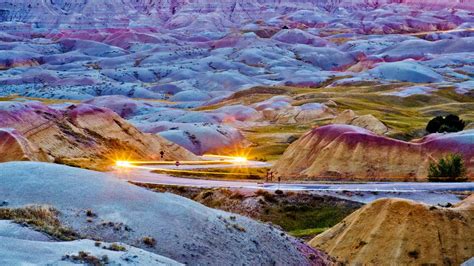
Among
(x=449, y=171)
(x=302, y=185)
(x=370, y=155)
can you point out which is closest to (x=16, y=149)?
(x=302, y=185)

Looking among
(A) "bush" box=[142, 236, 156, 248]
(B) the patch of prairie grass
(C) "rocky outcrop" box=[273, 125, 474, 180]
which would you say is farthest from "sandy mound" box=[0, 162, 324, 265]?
(C) "rocky outcrop" box=[273, 125, 474, 180]

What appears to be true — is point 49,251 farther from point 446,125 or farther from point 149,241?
point 446,125

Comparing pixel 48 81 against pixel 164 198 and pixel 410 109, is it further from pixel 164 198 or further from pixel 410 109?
pixel 164 198

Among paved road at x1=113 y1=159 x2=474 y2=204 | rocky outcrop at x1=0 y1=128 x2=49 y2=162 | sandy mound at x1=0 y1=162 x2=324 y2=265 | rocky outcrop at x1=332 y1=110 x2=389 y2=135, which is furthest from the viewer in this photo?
rocky outcrop at x1=332 y1=110 x2=389 y2=135

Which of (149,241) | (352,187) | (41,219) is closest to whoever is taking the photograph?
(41,219)

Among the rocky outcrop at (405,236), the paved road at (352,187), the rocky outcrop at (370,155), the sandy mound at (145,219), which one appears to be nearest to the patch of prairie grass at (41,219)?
the sandy mound at (145,219)

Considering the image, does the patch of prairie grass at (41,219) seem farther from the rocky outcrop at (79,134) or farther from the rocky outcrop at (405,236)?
the rocky outcrop at (79,134)

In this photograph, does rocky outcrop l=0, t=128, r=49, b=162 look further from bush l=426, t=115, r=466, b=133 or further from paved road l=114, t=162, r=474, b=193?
bush l=426, t=115, r=466, b=133
